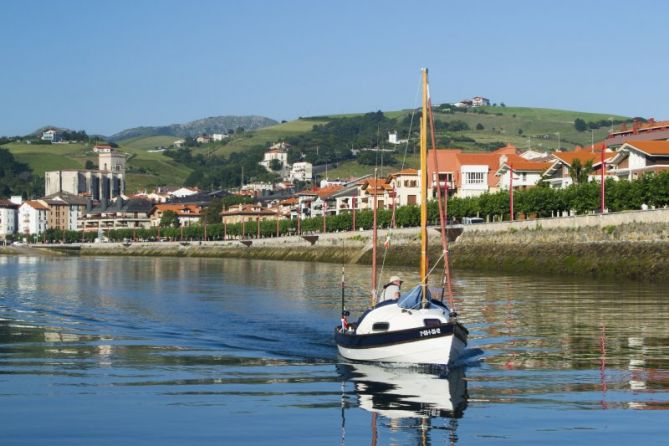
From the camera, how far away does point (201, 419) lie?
2348 centimetres

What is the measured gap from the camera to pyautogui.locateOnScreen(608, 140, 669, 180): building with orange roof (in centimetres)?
11162

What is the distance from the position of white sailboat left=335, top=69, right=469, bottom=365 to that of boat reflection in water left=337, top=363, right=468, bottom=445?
0.41 m

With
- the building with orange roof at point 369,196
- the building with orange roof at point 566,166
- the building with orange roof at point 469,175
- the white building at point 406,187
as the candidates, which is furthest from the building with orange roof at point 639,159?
the building with orange roof at point 369,196

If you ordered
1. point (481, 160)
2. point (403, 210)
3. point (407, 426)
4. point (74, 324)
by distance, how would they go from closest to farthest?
point (407, 426) → point (74, 324) → point (403, 210) → point (481, 160)

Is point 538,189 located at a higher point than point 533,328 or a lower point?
higher

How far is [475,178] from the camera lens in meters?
165

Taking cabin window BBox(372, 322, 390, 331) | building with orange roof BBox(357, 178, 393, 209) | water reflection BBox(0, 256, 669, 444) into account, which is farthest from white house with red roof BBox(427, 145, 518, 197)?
cabin window BBox(372, 322, 390, 331)

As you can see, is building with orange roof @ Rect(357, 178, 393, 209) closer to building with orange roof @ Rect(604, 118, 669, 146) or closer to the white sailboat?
building with orange roof @ Rect(604, 118, 669, 146)

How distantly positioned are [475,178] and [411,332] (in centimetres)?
13592

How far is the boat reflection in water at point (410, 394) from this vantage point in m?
23.5

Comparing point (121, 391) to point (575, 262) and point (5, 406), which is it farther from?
point (575, 262)

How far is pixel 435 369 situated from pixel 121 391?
347 inches

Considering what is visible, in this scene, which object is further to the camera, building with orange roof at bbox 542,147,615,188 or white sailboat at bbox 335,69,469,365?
building with orange roof at bbox 542,147,615,188

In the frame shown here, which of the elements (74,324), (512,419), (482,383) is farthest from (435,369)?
(74,324)
